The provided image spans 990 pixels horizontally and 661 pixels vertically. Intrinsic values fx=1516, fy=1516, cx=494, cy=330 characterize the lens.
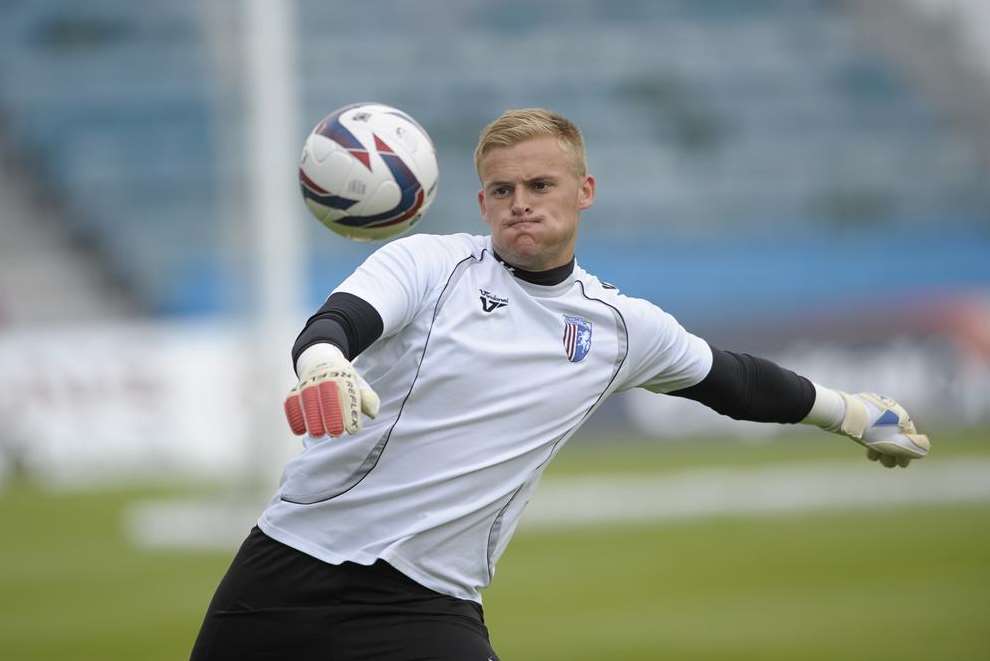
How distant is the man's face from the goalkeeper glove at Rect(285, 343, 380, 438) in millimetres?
937

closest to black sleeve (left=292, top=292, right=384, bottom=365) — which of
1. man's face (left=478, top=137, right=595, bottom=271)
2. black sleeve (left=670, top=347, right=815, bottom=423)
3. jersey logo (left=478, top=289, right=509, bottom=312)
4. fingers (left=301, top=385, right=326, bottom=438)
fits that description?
fingers (left=301, top=385, right=326, bottom=438)

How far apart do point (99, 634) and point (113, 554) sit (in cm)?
431

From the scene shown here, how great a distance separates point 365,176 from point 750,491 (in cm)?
1394

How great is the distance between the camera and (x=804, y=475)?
19.9 metres

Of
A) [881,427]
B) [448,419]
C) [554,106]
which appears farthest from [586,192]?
[554,106]

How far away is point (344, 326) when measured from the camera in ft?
13.6

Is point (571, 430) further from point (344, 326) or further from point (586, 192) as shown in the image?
point (344, 326)

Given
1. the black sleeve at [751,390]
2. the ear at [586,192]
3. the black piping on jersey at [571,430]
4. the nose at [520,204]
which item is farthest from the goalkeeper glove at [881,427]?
the nose at [520,204]

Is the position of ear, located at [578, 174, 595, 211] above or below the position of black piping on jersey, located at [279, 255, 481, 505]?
above

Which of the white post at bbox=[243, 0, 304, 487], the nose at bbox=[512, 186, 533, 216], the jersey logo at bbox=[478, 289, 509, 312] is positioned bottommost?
the jersey logo at bbox=[478, 289, 509, 312]

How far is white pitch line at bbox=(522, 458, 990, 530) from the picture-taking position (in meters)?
17.1

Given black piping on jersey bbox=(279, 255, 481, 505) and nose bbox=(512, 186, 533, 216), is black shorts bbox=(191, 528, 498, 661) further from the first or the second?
nose bbox=(512, 186, 533, 216)

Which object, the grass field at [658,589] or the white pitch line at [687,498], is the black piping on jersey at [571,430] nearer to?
the grass field at [658,589]

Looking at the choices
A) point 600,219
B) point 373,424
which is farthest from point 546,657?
point 600,219
